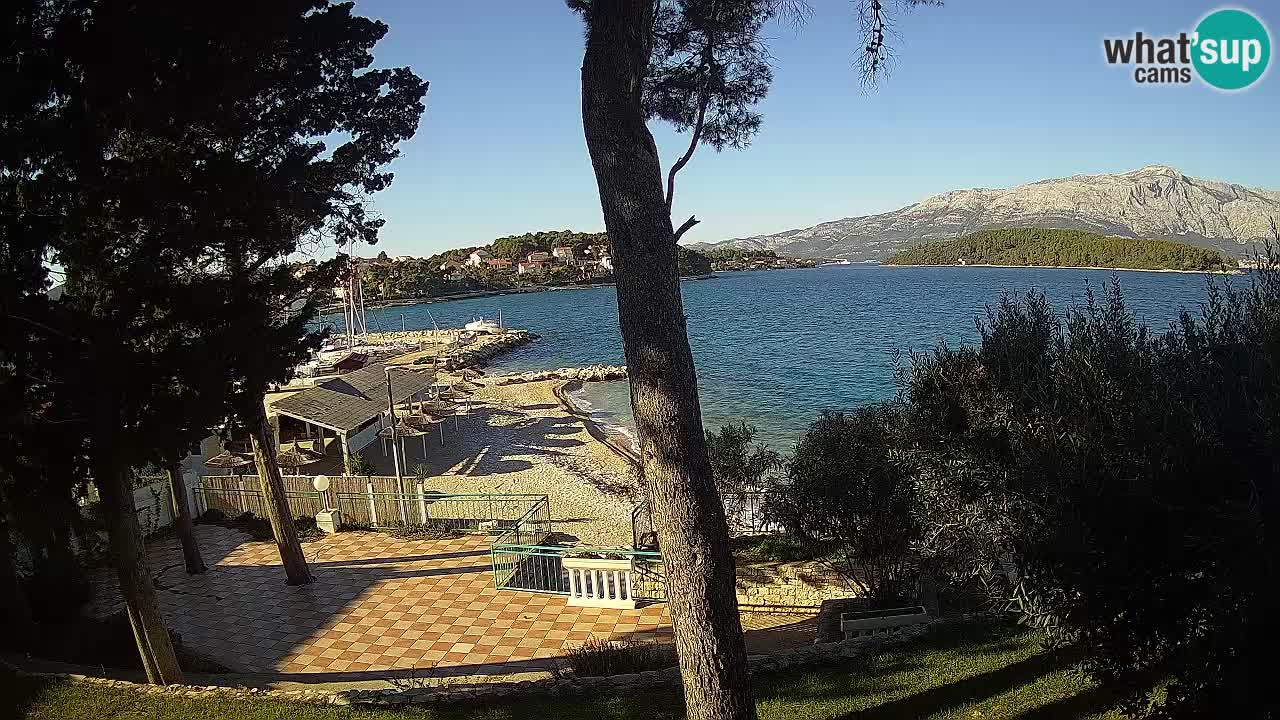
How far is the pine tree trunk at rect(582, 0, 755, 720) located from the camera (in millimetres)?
3826

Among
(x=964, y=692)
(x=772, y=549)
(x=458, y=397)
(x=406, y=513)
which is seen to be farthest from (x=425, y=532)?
(x=458, y=397)

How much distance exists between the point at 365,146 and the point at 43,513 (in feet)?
19.6

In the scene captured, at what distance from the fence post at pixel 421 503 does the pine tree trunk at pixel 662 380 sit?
9081 millimetres

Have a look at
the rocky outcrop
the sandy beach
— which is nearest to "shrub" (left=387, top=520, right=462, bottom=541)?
the sandy beach

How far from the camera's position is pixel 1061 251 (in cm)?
12075

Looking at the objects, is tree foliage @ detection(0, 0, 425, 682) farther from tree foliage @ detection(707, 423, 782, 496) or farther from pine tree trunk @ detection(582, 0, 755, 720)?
tree foliage @ detection(707, 423, 782, 496)

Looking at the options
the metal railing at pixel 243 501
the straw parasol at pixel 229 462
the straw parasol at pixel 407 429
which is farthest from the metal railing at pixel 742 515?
the straw parasol at pixel 229 462

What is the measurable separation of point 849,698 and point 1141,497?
2452mm

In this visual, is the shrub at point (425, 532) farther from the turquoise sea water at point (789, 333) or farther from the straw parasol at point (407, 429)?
the straw parasol at point (407, 429)

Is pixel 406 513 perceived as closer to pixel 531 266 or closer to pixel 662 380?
pixel 662 380

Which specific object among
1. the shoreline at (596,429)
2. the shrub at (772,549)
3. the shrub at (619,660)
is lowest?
the shoreline at (596,429)

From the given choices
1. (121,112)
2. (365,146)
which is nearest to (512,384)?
(365,146)

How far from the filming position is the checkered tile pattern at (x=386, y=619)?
7.41 meters

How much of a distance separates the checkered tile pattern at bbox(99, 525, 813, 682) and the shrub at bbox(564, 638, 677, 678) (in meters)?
0.79
